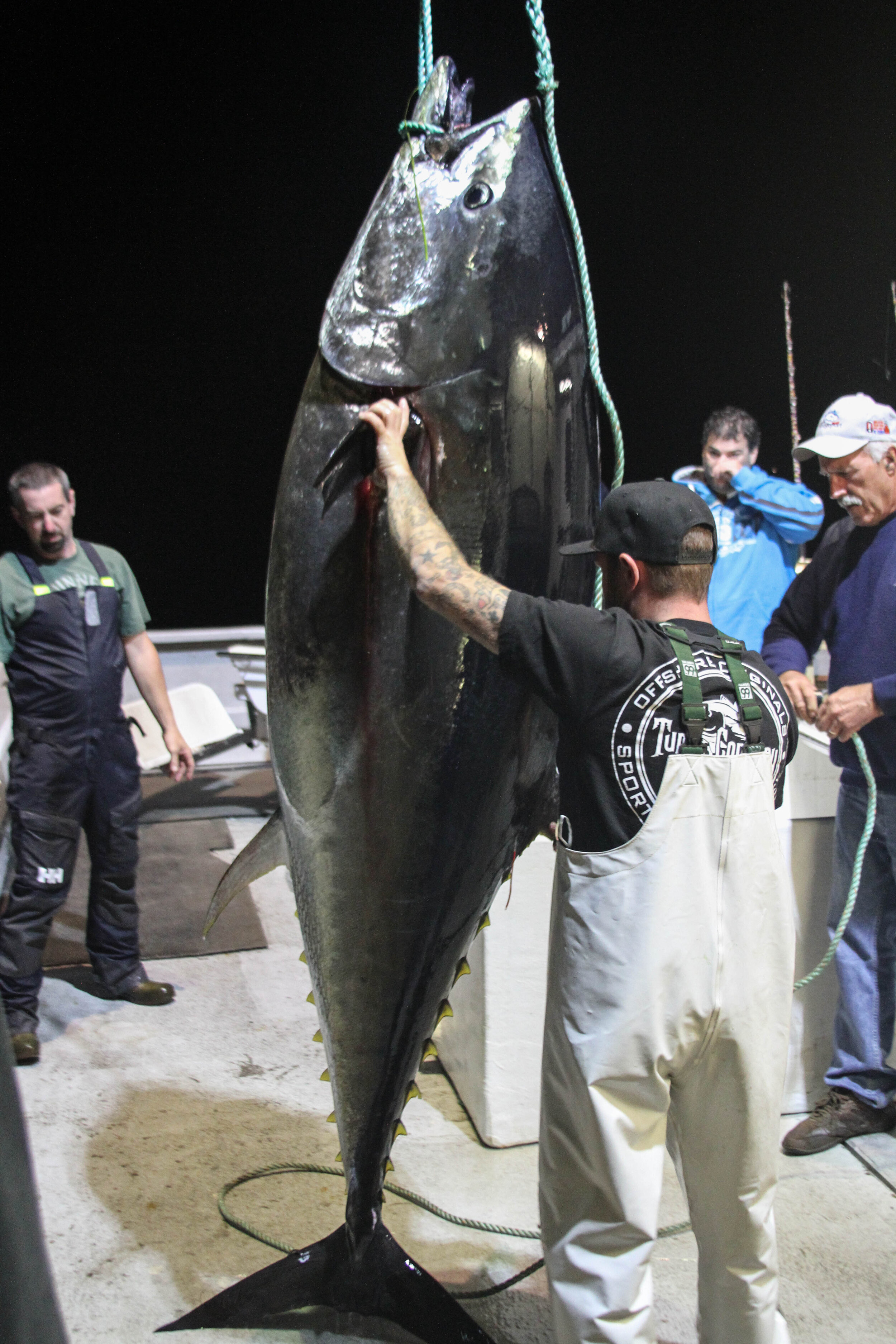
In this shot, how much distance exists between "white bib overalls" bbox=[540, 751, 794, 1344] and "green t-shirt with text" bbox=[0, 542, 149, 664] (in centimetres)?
252

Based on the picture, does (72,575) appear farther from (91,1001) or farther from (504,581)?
(504,581)

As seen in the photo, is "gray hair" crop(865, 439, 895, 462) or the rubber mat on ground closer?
"gray hair" crop(865, 439, 895, 462)

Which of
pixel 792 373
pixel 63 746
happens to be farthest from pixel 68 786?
pixel 792 373

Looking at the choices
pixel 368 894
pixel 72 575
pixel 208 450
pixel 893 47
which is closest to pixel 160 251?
pixel 208 450

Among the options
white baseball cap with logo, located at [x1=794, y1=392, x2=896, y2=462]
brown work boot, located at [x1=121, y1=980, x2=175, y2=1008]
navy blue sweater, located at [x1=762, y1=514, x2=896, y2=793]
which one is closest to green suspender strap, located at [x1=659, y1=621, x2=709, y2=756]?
navy blue sweater, located at [x1=762, y1=514, x2=896, y2=793]

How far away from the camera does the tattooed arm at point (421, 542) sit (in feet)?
4.41

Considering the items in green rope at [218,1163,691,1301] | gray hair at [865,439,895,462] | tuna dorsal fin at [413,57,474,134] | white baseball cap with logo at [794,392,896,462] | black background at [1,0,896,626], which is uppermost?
black background at [1,0,896,626]

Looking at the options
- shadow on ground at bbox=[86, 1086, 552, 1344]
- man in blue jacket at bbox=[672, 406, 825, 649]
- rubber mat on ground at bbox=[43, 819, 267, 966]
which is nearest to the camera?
shadow on ground at bbox=[86, 1086, 552, 1344]

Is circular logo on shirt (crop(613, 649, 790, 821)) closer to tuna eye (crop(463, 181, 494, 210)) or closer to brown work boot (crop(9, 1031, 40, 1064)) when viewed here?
tuna eye (crop(463, 181, 494, 210))

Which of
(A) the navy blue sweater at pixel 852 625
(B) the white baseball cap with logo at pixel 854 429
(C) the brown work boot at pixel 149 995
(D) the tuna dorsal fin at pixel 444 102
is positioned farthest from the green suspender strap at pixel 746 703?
(C) the brown work boot at pixel 149 995

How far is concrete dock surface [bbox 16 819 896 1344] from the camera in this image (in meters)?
2.22

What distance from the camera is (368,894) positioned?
1.57m

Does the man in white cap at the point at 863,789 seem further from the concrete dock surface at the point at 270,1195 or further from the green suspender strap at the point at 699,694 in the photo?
the green suspender strap at the point at 699,694

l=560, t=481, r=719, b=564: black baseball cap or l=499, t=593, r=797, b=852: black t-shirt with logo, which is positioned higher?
l=560, t=481, r=719, b=564: black baseball cap
